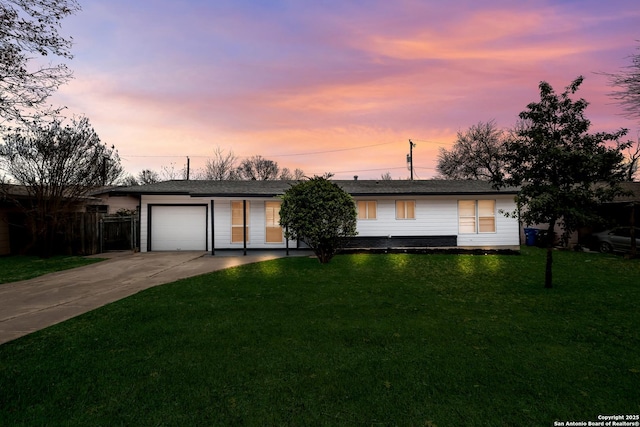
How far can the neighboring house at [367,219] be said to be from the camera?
54.0 ft

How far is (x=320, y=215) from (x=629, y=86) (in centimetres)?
970

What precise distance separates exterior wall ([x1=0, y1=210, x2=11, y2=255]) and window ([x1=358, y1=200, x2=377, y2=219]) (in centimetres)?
1761

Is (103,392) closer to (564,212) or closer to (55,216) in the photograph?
(564,212)

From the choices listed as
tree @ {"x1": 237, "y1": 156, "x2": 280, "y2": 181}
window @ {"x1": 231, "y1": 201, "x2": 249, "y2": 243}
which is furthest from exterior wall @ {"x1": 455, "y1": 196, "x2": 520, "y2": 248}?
tree @ {"x1": 237, "y1": 156, "x2": 280, "y2": 181}

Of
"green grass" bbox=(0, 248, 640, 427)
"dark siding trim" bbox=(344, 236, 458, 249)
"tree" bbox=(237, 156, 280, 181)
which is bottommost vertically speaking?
"green grass" bbox=(0, 248, 640, 427)

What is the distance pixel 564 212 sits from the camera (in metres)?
7.39

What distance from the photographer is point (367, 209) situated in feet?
56.0

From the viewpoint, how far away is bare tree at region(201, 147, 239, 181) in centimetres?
5054

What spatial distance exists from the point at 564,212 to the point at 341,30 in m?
10.9

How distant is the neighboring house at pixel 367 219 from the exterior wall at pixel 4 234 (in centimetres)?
518

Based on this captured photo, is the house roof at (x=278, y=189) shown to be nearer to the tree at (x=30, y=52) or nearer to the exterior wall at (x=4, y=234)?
the exterior wall at (x=4, y=234)

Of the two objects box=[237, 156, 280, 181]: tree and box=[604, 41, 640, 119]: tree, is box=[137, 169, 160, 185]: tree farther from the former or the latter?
box=[604, 41, 640, 119]: tree

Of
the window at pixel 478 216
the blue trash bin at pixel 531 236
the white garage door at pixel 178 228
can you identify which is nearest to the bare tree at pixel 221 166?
the white garage door at pixel 178 228

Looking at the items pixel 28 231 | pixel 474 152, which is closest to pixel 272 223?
pixel 28 231
